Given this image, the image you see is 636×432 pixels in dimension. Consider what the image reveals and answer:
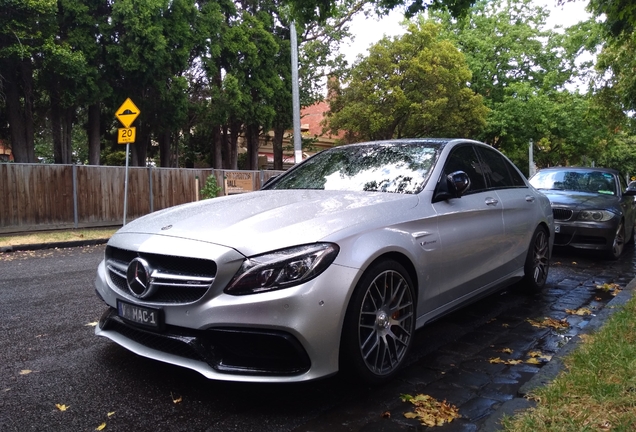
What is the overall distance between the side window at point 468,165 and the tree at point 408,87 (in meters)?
21.8

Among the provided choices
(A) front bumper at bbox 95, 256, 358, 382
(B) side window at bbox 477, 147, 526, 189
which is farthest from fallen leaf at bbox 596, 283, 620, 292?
(A) front bumper at bbox 95, 256, 358, 382

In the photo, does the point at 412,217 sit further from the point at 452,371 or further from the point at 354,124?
the point at 354,124

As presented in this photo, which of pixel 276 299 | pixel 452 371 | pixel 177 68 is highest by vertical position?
pixel 177 68

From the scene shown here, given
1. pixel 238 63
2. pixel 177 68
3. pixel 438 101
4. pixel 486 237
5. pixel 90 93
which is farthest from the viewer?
pixel 438 101

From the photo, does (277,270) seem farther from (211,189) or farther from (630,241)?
(211,189)

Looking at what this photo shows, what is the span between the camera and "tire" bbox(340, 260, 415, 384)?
9.36 feet

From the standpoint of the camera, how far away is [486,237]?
4262 millimetres

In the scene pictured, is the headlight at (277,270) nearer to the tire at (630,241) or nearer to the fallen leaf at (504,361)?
the fallen leaf at (504,361)

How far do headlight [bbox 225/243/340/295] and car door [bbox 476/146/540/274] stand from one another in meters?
2.50

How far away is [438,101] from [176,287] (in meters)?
24.8

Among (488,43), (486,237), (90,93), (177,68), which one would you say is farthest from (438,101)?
(486,237)

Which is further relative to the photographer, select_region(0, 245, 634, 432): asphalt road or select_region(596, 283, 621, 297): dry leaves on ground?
select_region(596, 283, 621, 297): dry leaves on ground

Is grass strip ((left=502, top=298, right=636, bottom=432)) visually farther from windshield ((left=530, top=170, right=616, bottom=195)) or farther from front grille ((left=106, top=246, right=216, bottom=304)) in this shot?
windshield ((left=530, top=170, right=616, bottom=195))

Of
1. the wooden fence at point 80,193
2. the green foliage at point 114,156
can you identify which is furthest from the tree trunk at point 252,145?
the wooden fence at point 80,193
